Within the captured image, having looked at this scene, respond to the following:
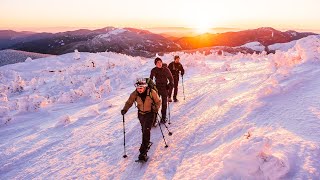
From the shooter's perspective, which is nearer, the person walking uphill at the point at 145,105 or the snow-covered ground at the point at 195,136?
the snow-covered ground at the point at 195,136

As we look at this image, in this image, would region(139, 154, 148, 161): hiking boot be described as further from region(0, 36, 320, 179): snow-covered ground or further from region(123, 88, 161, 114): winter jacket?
region(123, 88, 161, 114): winter jacket

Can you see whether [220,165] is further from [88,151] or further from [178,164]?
[88,151]

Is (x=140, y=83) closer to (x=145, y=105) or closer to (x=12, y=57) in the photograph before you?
(x=145, y=105)

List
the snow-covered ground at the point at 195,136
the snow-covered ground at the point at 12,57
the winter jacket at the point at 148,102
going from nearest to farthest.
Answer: the snow-covered ground at the point at 195,136 → the winter jacket at the point at 148,102 → the snow-covered ground at the point at 12,57

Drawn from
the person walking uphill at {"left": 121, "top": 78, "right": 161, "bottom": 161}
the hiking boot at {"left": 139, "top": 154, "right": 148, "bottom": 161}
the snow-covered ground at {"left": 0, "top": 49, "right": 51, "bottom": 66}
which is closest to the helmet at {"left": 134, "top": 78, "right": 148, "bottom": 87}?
the person walking uphill at {"left": 121, "top": 78, "right": 161, "bottom": 161}

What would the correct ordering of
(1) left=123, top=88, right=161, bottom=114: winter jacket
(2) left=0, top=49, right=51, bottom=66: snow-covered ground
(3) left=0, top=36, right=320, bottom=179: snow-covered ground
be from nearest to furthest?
(3) left=0, top=36, right=320, bottom=179: snow-covered ground
(1) left=123, top=88, right=161, bottom=114: winter jacket
(2) left=0, top=49, right=51, bottom=66: snow-covered ground

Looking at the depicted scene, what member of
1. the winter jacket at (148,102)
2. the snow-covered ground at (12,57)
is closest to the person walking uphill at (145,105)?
the winter jacket at (148,102)

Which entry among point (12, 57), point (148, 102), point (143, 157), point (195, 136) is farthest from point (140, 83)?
point (12, 57)

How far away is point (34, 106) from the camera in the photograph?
14586 millimetres

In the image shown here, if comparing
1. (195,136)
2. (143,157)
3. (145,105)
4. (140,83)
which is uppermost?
(140,83)

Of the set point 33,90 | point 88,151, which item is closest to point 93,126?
point 88,151

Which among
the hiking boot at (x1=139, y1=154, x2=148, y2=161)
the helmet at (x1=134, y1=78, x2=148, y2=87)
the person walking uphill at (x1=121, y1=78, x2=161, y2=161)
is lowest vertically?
the hiking boot at (x1=139, y1=154, x2=148, y2=161)

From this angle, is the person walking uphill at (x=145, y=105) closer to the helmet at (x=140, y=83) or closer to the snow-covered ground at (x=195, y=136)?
the helmet at (x=140, y=83)

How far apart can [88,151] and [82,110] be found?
18.3 feet
